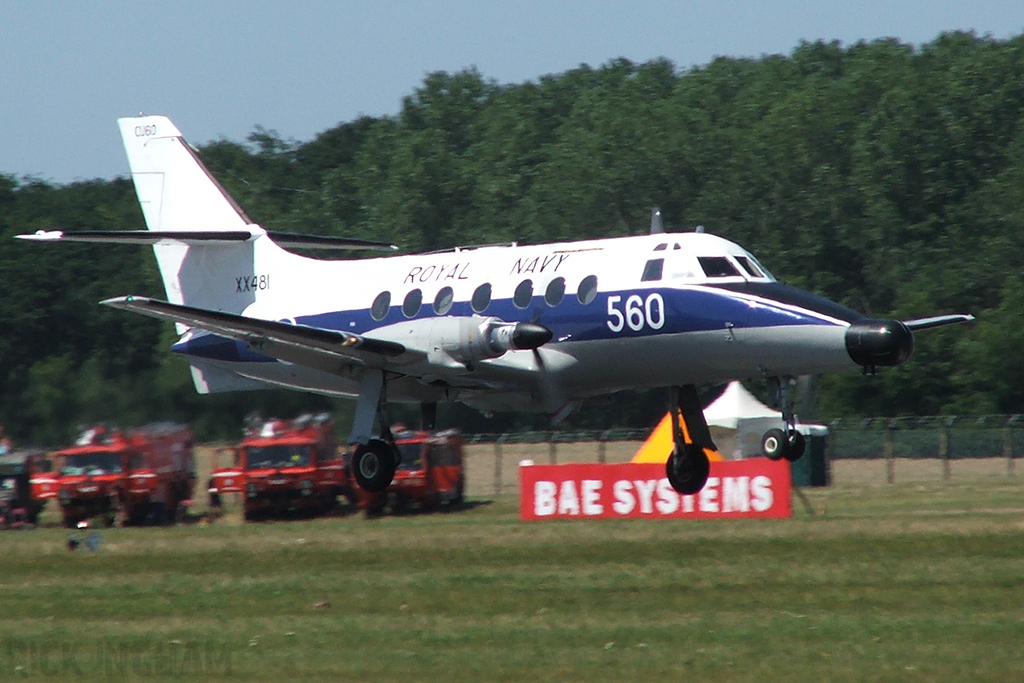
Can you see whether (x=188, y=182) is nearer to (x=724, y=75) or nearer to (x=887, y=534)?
(x=887, y=534)

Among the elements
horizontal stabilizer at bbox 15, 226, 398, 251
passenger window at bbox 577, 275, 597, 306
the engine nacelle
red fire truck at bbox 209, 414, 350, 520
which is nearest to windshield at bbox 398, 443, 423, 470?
red fire truck at bbox 209, 414, 350, 520

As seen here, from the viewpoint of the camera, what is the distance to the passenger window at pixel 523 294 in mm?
21391

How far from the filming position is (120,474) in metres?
32.0

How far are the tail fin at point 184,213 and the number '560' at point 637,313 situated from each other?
8001mm

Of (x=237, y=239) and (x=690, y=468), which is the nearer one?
(x=690, y=468)

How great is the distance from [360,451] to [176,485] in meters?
11.3

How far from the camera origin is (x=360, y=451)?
75.0 feet

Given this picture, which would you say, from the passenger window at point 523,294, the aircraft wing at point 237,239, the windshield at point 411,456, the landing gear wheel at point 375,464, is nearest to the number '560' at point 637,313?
the passenger window at point 523,294

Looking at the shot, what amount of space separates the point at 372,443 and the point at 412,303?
2.23 meters

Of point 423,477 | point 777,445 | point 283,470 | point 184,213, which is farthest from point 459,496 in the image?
point 777,445

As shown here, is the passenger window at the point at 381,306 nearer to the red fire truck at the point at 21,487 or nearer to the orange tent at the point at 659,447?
the orange tent at the point at 659,447

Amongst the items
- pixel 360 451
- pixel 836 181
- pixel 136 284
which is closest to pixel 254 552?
pixel 360 451

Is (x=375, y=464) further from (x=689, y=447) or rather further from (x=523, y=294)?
(x=689, y=447)

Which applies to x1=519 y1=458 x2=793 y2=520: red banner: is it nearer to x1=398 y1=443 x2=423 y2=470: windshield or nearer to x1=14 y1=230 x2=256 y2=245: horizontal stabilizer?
x1=398 y1=443 x2=423 y2=470: windshield
